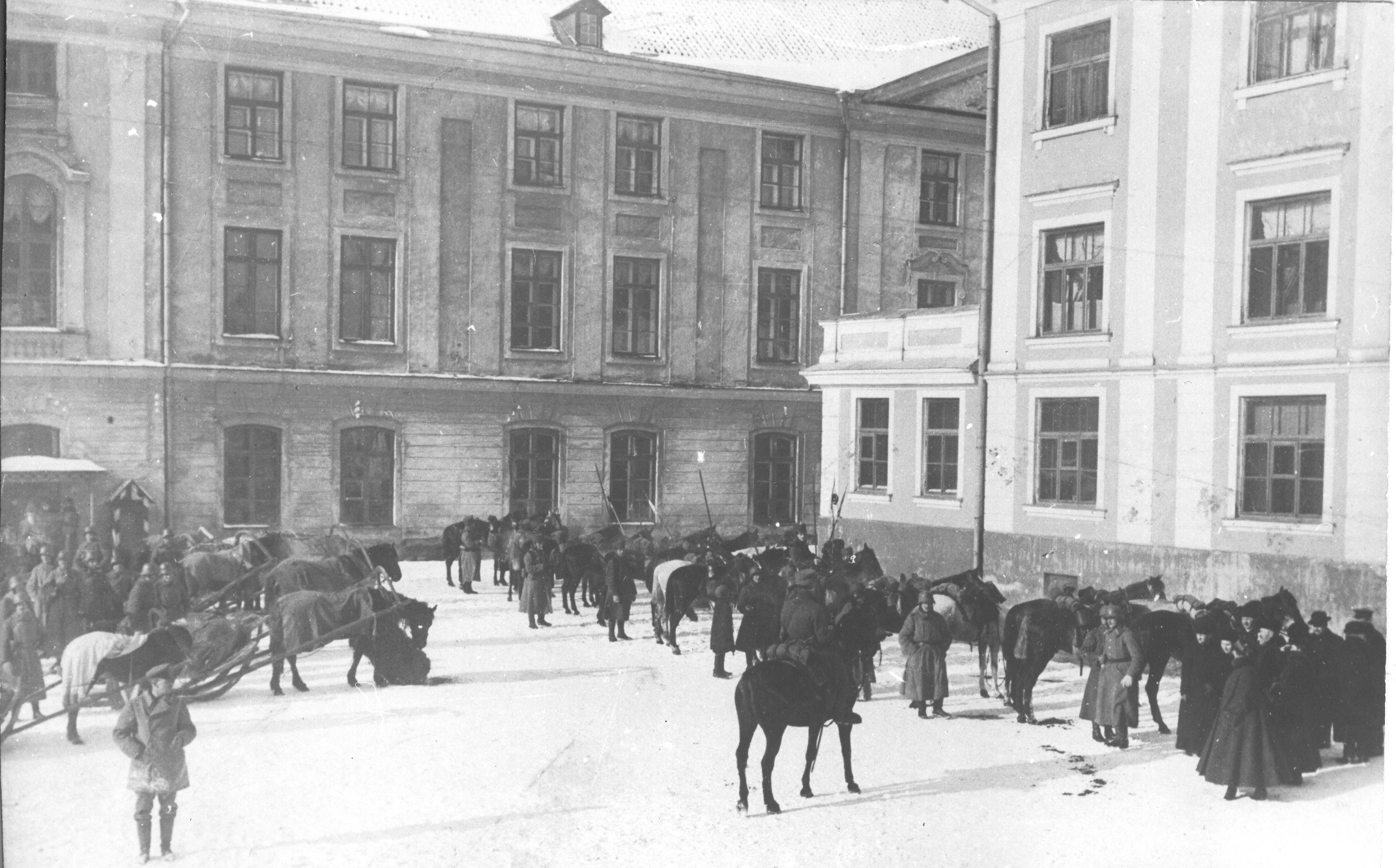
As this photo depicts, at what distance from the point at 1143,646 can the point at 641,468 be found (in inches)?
139

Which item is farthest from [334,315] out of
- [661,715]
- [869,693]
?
[869,693]

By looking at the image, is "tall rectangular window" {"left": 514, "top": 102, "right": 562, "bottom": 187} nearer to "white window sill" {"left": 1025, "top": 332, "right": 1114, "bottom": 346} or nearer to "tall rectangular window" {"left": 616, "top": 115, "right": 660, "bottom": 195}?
"tall rectangular window" {"left": 616, "top": 115, "right": 660, "bottom": 195}

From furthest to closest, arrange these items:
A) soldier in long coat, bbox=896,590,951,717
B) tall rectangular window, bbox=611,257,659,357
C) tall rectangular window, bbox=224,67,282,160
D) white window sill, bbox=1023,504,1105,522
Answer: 1. soldier in long coat, bbox=896,590,951,717
2. white window sill, bbox=1023,504,1105,522
3. tall rectangular window, bbox=611,257,659,357
4. tall rectangular window, bbox=224,67,282,160

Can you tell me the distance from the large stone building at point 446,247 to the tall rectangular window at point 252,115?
14 mm

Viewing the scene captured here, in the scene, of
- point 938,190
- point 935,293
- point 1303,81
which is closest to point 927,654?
point 935,293

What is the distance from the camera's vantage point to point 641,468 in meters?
6.25

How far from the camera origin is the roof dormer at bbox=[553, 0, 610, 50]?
236 inches

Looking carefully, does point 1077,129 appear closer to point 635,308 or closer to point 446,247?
point 635,308

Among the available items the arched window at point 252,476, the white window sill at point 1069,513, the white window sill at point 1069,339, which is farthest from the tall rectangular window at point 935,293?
the arched window at point 252,476

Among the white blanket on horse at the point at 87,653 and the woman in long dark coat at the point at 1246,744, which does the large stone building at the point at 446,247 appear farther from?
the woman in long dark coat at the point at 1246,744

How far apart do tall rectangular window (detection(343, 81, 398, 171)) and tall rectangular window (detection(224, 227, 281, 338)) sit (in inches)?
25.7

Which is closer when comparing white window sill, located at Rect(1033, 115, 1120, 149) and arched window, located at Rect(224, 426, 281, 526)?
arched window, located at Rect(224, 426, 281, 526)

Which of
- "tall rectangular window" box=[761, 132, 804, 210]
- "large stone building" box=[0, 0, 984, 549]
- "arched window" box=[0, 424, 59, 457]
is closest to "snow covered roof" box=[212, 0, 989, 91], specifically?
"large stone building" box=[0, 0, 984, 549]

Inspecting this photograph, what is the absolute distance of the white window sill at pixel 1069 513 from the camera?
21.1 feet
